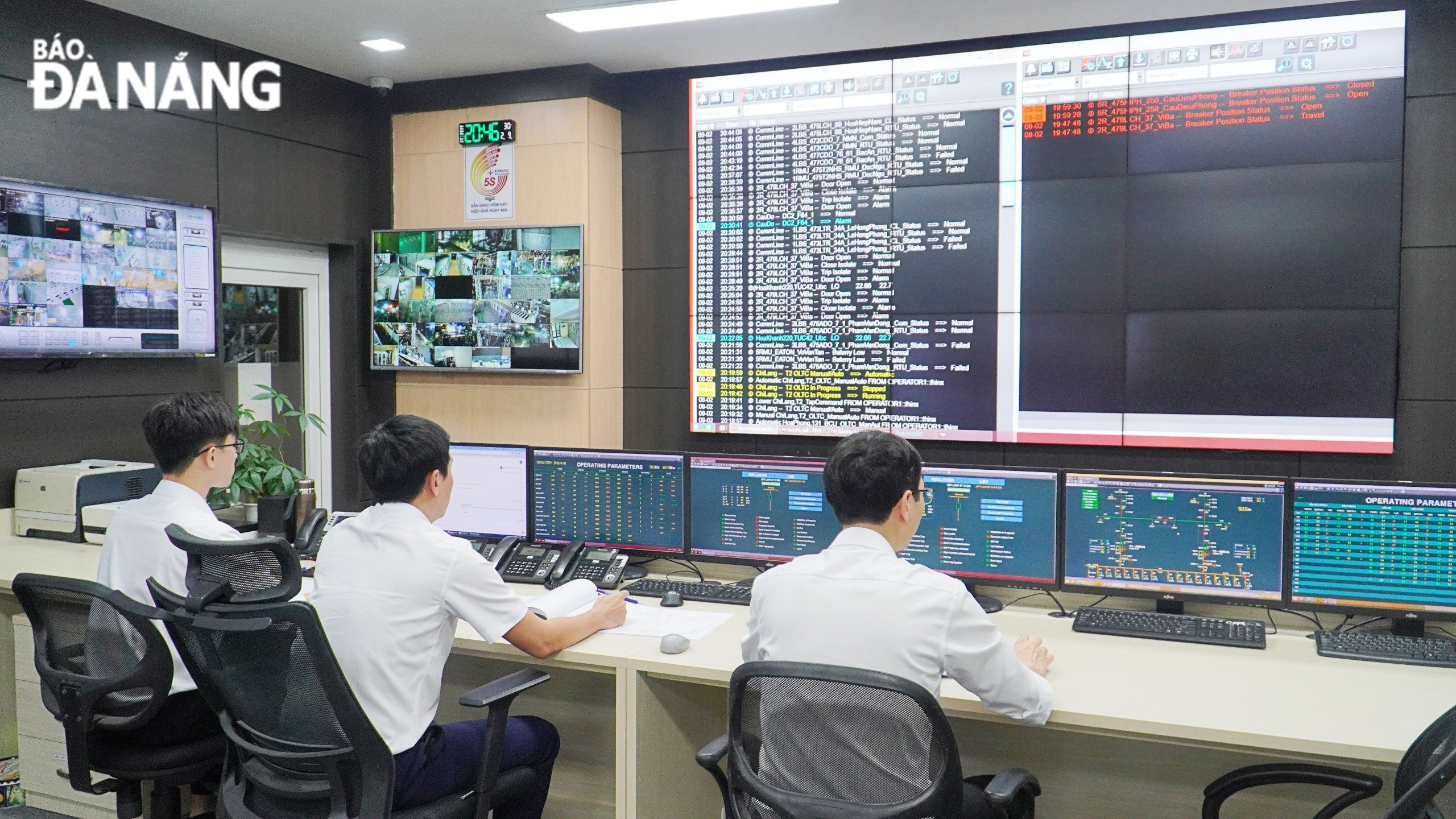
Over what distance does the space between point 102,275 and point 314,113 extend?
1359 mm

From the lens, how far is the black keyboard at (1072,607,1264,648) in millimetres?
2373

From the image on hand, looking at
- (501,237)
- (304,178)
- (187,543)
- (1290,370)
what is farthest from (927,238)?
(187,543)

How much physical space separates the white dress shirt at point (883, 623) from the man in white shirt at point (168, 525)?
134 cm

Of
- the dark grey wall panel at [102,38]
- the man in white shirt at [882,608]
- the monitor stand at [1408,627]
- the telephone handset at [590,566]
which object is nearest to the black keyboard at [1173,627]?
the monitor stand at [1408,627]

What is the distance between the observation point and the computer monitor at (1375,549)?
231 cm

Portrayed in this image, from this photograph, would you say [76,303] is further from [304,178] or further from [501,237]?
[501,237]

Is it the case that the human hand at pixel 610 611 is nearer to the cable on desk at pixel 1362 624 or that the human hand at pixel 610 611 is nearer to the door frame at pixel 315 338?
the cable on desk at pixel 1362 624

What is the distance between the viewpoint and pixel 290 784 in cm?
198

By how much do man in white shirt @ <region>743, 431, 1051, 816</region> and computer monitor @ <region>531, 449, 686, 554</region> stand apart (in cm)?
106

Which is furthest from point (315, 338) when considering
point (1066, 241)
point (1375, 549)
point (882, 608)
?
point (1375, 549)

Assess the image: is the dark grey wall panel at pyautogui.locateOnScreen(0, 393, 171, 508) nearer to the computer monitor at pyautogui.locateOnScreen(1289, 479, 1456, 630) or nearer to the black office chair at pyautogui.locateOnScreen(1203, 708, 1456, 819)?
the black office chair at pyautogui.locateOnScreen(1203, 708, 1456, 819)

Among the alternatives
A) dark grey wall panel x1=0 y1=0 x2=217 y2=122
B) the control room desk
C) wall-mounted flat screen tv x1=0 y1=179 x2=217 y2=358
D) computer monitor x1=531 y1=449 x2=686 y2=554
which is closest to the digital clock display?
dark grey wall panel x1=0 y1=0 x2=217 y2=122

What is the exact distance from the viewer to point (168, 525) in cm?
231

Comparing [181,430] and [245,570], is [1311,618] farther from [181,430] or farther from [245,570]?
[181,430]
